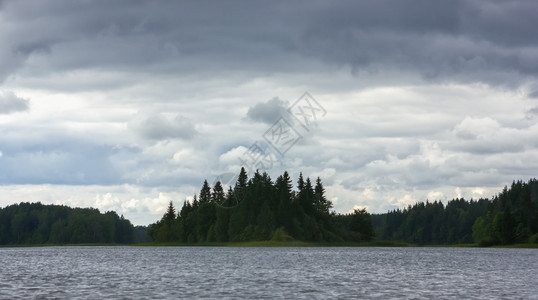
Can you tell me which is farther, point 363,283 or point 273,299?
point 363,283

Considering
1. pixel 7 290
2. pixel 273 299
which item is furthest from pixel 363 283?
pixel 7 290

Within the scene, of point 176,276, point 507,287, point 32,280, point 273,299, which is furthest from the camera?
point 176,276

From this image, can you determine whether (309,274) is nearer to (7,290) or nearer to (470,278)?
(470,278)

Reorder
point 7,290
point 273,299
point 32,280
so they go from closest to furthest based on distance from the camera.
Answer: point 273,299
point 7,290
point 32,280

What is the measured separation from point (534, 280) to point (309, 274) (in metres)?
27.2

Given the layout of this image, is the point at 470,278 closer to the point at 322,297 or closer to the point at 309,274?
the point at 309,274

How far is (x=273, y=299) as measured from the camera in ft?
167

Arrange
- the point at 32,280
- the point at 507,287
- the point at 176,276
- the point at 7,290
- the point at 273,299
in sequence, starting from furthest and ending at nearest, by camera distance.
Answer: the point at 176,276 → the point at 32,280 → the point at 507,287 → the point at 7,290 → the point at 273,299

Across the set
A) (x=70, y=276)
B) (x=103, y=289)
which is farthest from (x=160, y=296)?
(x=70, y=276)

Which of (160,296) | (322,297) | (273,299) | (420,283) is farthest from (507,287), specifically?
(160,296)

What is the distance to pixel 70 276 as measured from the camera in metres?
76.2

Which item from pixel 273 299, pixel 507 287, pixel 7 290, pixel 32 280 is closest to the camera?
pixel 273 299

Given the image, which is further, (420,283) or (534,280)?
(534,280)

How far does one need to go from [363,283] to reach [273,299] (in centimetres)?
1837
